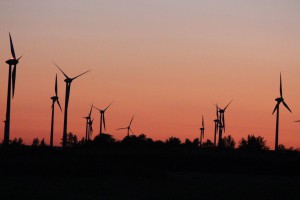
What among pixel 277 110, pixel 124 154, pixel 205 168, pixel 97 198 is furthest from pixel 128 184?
pixel 277 110

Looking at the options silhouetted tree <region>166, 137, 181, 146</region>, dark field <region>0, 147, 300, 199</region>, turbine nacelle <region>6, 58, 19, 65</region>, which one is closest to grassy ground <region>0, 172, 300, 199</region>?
dark field <region>0, 147, 300, 199</region>

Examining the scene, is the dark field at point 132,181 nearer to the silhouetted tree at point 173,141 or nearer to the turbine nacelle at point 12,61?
the turbine nacelle at point 12,61

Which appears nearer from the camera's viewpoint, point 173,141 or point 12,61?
point 12,61

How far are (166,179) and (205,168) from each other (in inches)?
717

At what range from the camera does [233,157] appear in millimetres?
75938

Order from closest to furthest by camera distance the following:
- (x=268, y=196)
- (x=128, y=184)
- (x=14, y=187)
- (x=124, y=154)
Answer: (x=14, y=187)
(x=268, y=196)
(x=128, y=184)
(x=124, y=154)

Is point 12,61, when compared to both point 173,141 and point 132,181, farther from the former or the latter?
point 173,141

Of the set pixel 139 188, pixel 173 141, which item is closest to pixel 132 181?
pixel 139 188

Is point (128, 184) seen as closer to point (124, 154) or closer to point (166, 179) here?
point (166, 179)

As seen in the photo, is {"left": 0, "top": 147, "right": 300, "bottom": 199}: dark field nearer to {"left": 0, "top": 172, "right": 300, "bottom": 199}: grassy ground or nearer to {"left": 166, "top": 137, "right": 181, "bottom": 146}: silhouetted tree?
{"left": 0, "top": 172, "right": 300, "bottom": 199}: grassy ground

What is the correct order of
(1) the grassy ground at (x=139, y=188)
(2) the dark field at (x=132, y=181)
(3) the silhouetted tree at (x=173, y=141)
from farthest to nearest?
(3) the silhouetted tree at (x=173, y=141), (2) the dark field at (x=132, y=181), (1) the grassy ground at (x=139, y=188)

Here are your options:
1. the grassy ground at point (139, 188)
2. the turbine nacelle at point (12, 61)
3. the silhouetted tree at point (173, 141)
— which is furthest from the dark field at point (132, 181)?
the silhouetted tree at point (173, 141)

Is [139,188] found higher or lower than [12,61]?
lower

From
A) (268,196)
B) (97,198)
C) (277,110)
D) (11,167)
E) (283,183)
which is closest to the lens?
(97,198)
